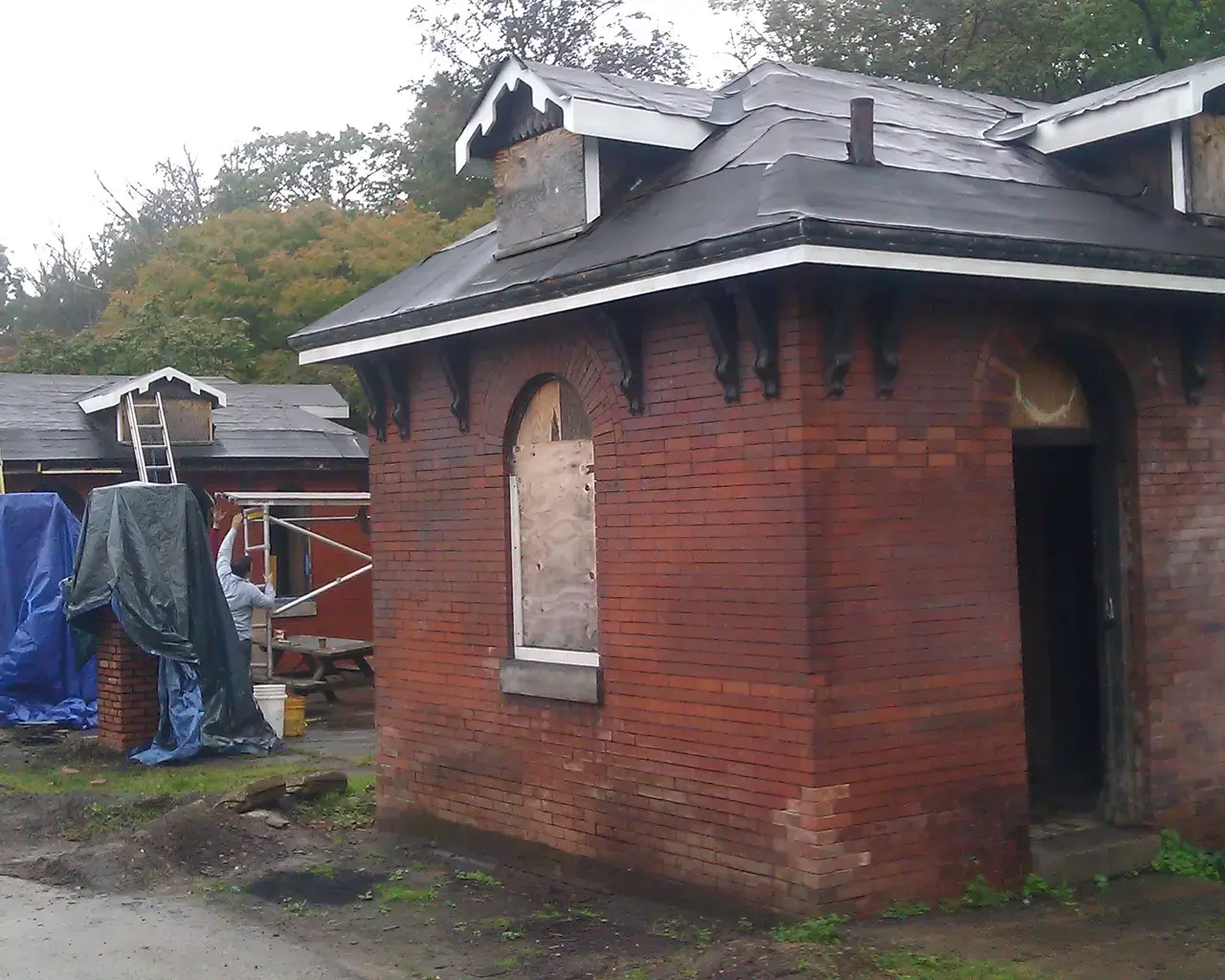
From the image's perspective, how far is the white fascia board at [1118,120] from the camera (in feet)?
26.6

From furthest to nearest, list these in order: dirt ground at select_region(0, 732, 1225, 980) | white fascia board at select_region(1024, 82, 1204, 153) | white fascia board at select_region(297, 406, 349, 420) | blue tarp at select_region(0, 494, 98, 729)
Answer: white fascia board at select_region(297, 406, 349, 420)
blue tarp at select_region(0, 494, 98, 729)
white fascia board at select_region(1024, 82, 1204, 153)
dirt ground at select_region(0, 732, 1225, 980)

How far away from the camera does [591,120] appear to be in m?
8.23

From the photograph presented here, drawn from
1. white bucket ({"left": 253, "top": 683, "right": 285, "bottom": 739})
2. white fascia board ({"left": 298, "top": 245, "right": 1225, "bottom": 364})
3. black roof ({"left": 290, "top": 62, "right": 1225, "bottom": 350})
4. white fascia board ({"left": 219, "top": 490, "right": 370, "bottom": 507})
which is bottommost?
white bucket ({"left": 253, "top": 683, "right": 285, "bottom": 739})

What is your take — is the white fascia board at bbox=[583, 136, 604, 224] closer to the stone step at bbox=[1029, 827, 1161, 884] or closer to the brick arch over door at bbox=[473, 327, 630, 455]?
the brick arch over door at bbox=[473, 327, 630, 455]

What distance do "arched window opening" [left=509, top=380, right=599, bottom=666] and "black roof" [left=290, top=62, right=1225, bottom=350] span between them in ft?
2.85

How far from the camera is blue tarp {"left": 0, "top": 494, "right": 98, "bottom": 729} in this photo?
15836 millimetres

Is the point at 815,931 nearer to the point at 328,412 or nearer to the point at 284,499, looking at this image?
the point at 284,499

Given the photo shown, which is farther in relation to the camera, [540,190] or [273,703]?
[273,703]

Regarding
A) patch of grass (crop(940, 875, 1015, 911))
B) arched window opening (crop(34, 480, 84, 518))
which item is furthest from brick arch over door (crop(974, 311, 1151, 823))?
arched window opening (crop(34, 480, 84, 518))

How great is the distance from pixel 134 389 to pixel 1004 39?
15543 millimetres

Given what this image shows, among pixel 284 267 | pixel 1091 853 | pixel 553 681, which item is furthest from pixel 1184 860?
pixel 284 267

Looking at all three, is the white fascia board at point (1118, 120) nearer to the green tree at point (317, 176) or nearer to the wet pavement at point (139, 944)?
the wet pavement at point (139, 944)

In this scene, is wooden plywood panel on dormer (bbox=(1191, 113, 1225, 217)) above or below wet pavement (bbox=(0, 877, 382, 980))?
above

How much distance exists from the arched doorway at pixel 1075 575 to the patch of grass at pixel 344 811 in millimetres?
4807
